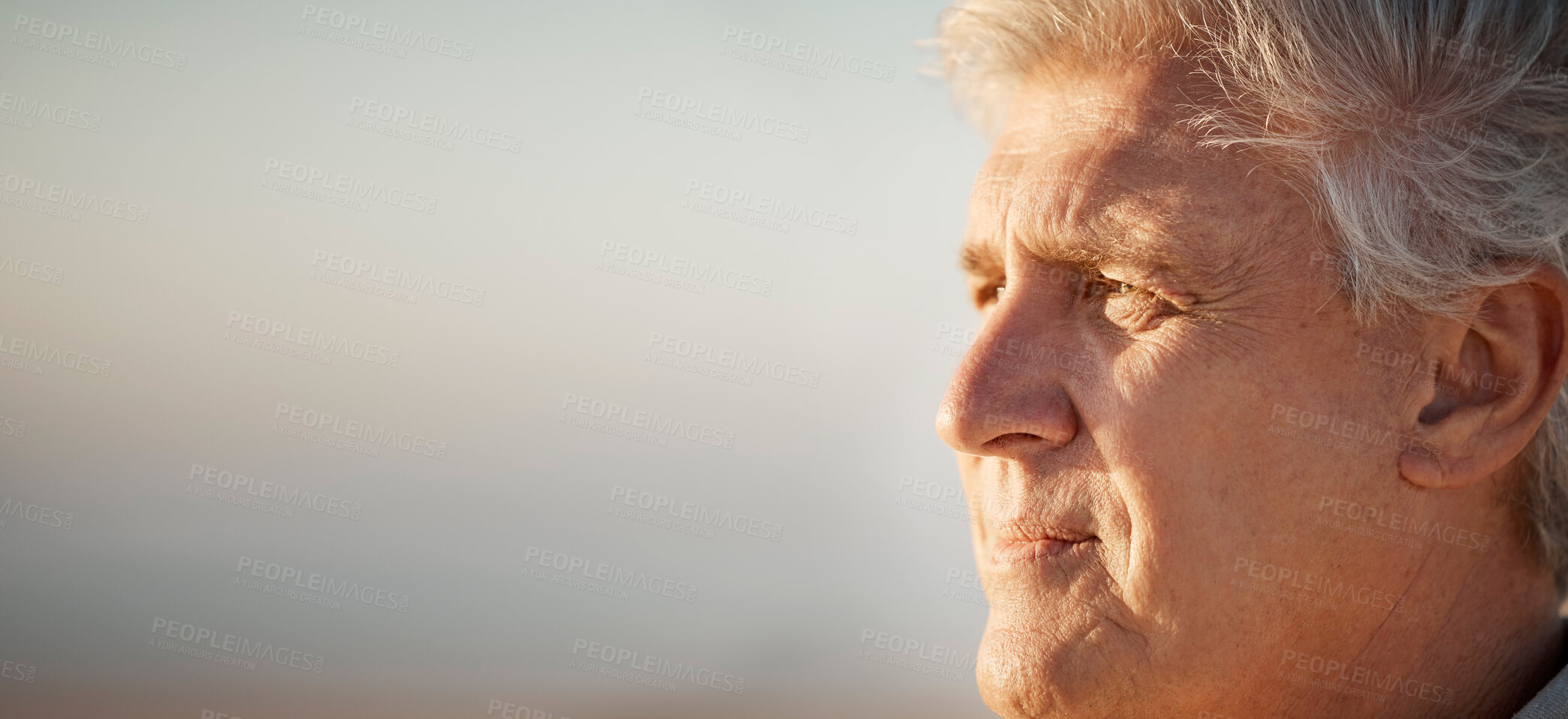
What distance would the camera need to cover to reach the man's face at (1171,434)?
1047 millimetres

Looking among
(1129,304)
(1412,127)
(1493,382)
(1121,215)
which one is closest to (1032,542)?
(1129,304)

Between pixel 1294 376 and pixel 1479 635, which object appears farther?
pixel 1479 635

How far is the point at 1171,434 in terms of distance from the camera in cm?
105

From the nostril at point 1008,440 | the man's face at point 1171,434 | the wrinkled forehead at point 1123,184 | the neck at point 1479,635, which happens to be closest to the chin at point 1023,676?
the man's face at point 1171,434

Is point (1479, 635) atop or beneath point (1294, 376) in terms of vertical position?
beneath

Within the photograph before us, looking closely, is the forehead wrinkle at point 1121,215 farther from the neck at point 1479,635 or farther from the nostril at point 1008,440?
the neck at point 1479,635

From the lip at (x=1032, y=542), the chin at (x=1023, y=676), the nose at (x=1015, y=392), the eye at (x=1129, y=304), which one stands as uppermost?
the eye at (x=1129, y=304)

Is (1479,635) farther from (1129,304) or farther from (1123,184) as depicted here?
(1123,184)

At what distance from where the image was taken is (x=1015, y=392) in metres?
1.14

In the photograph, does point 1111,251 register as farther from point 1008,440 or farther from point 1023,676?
point 1023,676

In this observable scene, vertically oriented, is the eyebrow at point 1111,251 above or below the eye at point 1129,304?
above

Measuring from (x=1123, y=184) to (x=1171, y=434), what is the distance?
312 mm

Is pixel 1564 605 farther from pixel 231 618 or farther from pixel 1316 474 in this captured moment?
pixel 231 618

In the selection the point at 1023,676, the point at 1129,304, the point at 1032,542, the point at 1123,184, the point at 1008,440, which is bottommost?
the point at 1023,676
